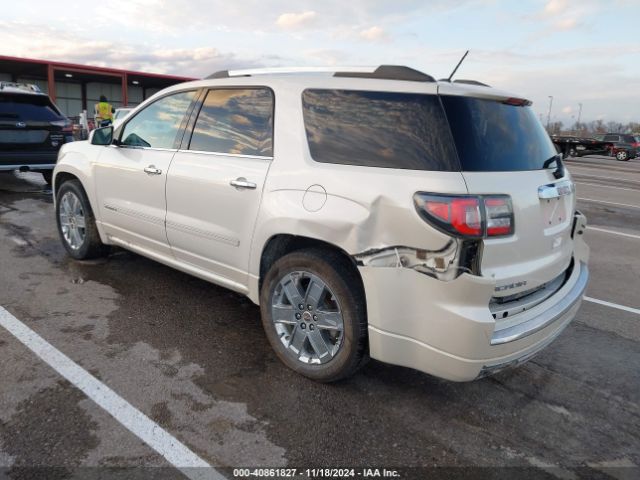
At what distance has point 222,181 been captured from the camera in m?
3.50

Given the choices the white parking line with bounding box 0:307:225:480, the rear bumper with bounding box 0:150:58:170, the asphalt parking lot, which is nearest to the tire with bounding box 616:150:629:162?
the asphalt parking lot

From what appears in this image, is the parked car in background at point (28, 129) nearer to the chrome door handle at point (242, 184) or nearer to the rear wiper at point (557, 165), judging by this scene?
the chrome door handle at point (242, 184)

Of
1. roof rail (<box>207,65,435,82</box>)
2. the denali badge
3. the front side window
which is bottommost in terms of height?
the denali badge

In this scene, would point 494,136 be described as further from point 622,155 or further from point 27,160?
point 622,155

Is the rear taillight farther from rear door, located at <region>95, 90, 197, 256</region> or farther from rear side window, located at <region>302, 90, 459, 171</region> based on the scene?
rear door, located at <region>95, 90, 197, 256</region>

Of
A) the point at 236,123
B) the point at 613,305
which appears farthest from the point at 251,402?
the point at 613,305

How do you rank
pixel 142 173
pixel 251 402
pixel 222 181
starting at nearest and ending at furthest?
pixel 251 402
pixel 222 181
pixel 142 173

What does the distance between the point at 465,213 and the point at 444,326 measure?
0.57 meters

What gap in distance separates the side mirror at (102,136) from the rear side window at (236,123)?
1238 mm

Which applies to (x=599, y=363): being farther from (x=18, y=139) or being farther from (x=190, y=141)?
(x=18, y=139)

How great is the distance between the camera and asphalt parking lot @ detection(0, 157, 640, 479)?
249 centimetres

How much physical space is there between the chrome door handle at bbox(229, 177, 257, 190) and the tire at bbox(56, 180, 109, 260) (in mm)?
2230

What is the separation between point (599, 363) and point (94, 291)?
4.09 metres

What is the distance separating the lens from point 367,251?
2.71m
